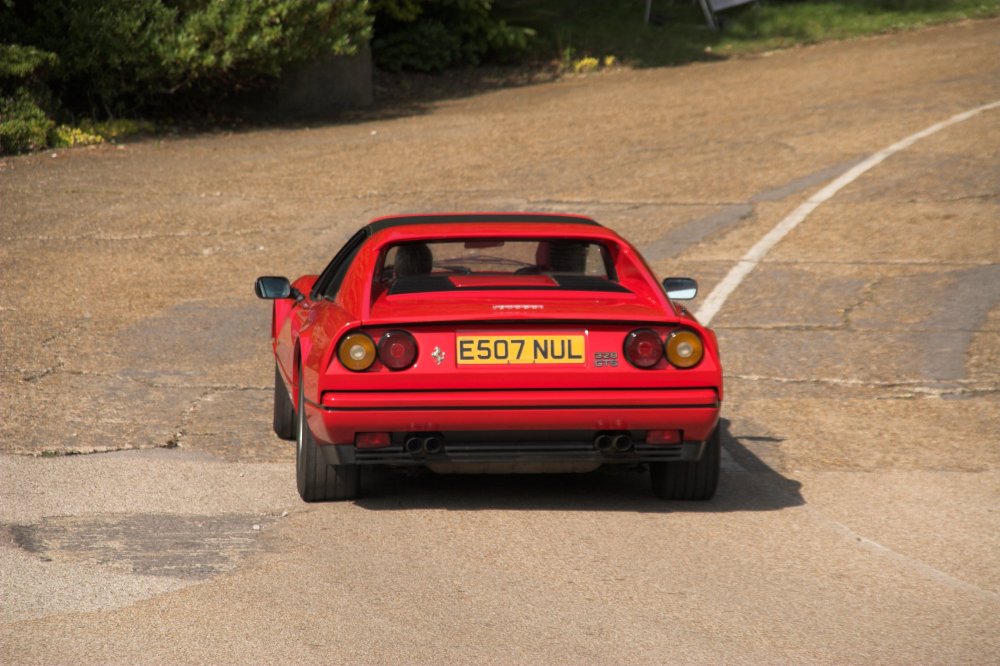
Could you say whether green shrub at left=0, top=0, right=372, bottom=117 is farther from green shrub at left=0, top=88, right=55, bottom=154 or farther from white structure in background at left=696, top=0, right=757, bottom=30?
white structure in background at left=696, top=0, right=757, bottom=30

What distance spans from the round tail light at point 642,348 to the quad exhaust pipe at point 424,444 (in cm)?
85

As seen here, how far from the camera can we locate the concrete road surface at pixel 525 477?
191 inches

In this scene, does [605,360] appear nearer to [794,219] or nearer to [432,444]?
[432,444]

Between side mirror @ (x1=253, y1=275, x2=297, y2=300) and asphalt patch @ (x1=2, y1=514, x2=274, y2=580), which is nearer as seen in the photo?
asphalt patch @ (x1=2, y1=514, x2=274, y2=580)

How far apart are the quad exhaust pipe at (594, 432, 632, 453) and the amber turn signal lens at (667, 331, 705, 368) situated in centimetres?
37

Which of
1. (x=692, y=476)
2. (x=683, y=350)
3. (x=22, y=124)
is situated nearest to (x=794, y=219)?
(x=692, y=476)

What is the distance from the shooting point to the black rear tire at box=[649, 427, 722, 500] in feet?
21.7

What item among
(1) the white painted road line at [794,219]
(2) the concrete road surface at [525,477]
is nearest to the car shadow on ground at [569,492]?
(2) the concrete road surface at [525,477]

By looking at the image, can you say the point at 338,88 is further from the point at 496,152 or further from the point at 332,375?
the point at 332,375

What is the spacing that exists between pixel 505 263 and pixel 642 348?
1.35m

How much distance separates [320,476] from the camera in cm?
657

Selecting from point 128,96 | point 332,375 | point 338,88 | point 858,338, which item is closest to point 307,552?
point 332,375

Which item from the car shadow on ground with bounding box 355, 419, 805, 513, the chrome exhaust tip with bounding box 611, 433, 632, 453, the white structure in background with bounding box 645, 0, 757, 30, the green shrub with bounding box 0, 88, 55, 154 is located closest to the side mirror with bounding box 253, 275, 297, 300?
the car shadow on ground with bounding box 355, 419, 805, 513

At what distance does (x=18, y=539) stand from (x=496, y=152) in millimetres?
14620
